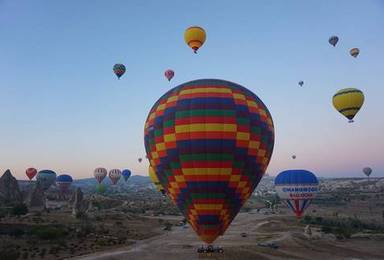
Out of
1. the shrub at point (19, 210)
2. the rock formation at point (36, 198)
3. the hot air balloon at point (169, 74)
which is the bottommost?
the shrub at point (19, 210)

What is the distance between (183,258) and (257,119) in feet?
51.5

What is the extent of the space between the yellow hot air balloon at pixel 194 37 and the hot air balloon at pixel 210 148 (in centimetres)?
1706

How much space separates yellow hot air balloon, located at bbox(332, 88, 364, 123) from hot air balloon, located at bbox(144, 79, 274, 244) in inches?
865

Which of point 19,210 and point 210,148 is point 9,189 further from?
point 210,148

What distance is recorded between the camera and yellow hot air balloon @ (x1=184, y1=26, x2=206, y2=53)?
134ft

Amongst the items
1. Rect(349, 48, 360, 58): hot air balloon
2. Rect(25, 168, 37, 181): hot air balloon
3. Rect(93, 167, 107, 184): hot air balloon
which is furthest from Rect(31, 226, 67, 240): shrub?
Rect(93, 167, 107, 184): hot air balloon

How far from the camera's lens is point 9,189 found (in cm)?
7612

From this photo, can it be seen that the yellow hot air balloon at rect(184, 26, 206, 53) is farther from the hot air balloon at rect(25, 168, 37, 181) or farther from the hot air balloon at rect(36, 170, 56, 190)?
the hot air balloon at rect(36, 170, 56, 190)

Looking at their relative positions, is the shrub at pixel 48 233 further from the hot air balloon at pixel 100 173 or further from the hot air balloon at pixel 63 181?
the hot air balloon at pixel 100 173

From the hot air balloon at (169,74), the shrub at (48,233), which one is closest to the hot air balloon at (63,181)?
the shrub at (48,233)

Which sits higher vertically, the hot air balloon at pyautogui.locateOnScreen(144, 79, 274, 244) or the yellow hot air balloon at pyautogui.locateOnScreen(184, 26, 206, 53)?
the yellow hot air balloon at pyautogui.locateOnScreen(184, 26, 206, 53)

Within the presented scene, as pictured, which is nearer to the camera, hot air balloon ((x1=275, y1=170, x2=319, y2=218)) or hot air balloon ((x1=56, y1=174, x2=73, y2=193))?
hot air balloon ((x1=275, y1=170, x2=319, y2=218))

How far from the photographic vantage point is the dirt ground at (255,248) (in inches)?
1359

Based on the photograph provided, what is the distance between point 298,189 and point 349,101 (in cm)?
1154
